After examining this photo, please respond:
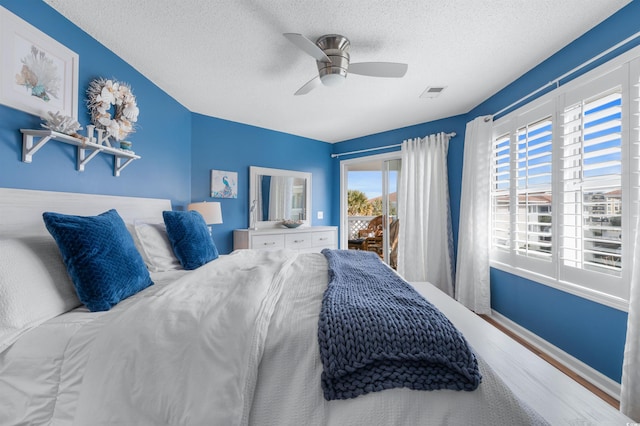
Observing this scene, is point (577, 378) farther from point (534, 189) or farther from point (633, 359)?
point (534, 189)

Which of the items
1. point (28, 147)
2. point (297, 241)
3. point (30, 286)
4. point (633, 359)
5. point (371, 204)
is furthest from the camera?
point (371, 204)

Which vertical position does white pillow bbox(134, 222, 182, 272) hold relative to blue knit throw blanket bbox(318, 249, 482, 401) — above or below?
above

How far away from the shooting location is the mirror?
13.3 feet

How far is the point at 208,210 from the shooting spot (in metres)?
3.09

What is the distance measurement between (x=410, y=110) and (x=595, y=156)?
2.01m

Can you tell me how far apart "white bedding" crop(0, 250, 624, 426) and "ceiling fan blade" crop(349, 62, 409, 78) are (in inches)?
69.0

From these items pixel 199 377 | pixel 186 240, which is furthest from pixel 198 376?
pixel 186 240

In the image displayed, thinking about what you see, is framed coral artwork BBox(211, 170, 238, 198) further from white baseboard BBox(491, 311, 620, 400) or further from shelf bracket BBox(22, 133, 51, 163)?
white baseboard BBox(491, 311, 620, 400)

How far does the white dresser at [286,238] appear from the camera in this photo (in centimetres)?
365

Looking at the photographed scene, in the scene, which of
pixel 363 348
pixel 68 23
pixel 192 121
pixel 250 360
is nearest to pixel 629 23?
pixel 363 348

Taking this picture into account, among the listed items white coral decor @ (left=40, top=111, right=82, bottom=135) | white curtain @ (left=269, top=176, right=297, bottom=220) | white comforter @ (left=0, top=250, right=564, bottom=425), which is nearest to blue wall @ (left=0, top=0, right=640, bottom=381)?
white coral decor @ (left=40, top=111, right=82, bottom=135)

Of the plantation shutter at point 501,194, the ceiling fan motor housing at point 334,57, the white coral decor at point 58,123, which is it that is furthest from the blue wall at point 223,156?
the ceiling fan motor housing at point 334,57

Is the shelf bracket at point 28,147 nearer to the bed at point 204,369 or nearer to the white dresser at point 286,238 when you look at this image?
the bed at point 204,369

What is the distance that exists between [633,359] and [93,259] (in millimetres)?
2761
